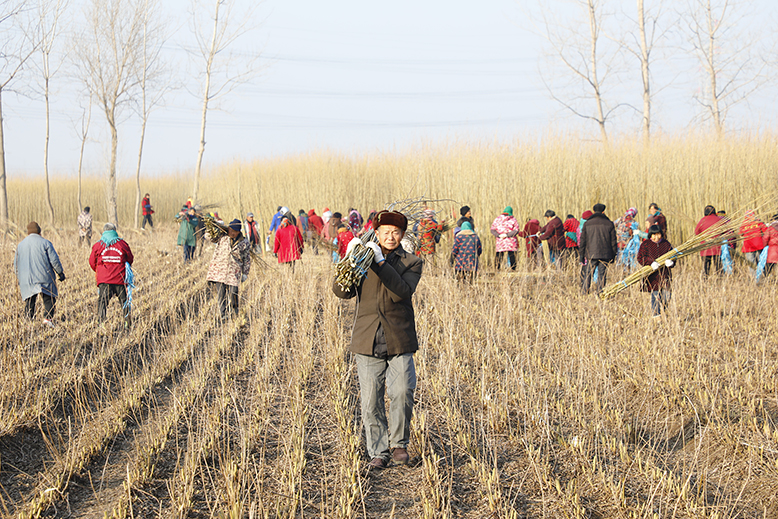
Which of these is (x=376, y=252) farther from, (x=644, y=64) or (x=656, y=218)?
(x=644, y=64)

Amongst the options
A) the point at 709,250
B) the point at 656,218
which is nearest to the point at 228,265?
the point at 656,218

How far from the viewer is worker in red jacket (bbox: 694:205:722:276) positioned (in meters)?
11.0

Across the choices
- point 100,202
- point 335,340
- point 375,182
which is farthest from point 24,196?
point 335,340

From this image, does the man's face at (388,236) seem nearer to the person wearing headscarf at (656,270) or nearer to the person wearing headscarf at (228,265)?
the person wearing headscarf at (656,270)

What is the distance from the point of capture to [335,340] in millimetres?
7570

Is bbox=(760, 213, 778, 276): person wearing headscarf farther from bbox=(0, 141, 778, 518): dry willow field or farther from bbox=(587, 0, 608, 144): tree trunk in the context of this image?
bbox=(587, 0, 608, 144): tree trunk

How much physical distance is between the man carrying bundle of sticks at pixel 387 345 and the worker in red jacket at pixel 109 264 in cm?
553

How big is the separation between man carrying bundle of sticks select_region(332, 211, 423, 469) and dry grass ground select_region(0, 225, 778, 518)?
0.21 m

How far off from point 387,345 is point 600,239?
7232mm

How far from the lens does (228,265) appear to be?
30.6 ft

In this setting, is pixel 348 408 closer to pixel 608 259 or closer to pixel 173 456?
pixel 173 456

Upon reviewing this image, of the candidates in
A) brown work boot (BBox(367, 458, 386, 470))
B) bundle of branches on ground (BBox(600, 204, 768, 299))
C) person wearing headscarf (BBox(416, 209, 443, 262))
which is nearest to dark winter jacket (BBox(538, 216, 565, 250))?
person wearing headscarf (BBox(416, 209, 443, 262))

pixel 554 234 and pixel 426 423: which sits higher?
pixel 554 234

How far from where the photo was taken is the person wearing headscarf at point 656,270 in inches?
332
